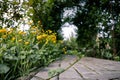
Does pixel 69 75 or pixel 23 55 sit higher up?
pixel 23 55

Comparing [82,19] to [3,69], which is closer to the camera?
[3,69]

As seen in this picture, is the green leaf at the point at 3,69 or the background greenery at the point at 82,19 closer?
the green leaf at the point at 3,69

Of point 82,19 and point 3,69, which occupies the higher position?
point 82,19

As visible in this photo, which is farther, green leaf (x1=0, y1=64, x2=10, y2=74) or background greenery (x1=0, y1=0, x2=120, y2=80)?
background greenery (x1=0, y1=0, x2=120, y2=80)

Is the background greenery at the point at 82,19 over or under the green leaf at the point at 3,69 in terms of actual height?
over

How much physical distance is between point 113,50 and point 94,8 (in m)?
1.29

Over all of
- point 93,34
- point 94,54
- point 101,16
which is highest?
point 101,16

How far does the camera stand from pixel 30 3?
8.00 metres

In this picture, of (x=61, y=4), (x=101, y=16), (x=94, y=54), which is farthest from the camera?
(x=61, y=4)

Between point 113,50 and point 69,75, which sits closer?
point 69,75

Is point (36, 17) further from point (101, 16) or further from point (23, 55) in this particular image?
point (23, 55)

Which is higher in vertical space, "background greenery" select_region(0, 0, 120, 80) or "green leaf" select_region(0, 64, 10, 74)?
"background greenery" select_region(0, 0, 120, 80)

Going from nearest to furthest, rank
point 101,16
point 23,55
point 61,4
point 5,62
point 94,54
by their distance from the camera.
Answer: point 5,62 → point 23,55 → point 101,16 → point 94,54 → point 61,4

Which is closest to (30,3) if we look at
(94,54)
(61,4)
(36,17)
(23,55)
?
(36,17)
